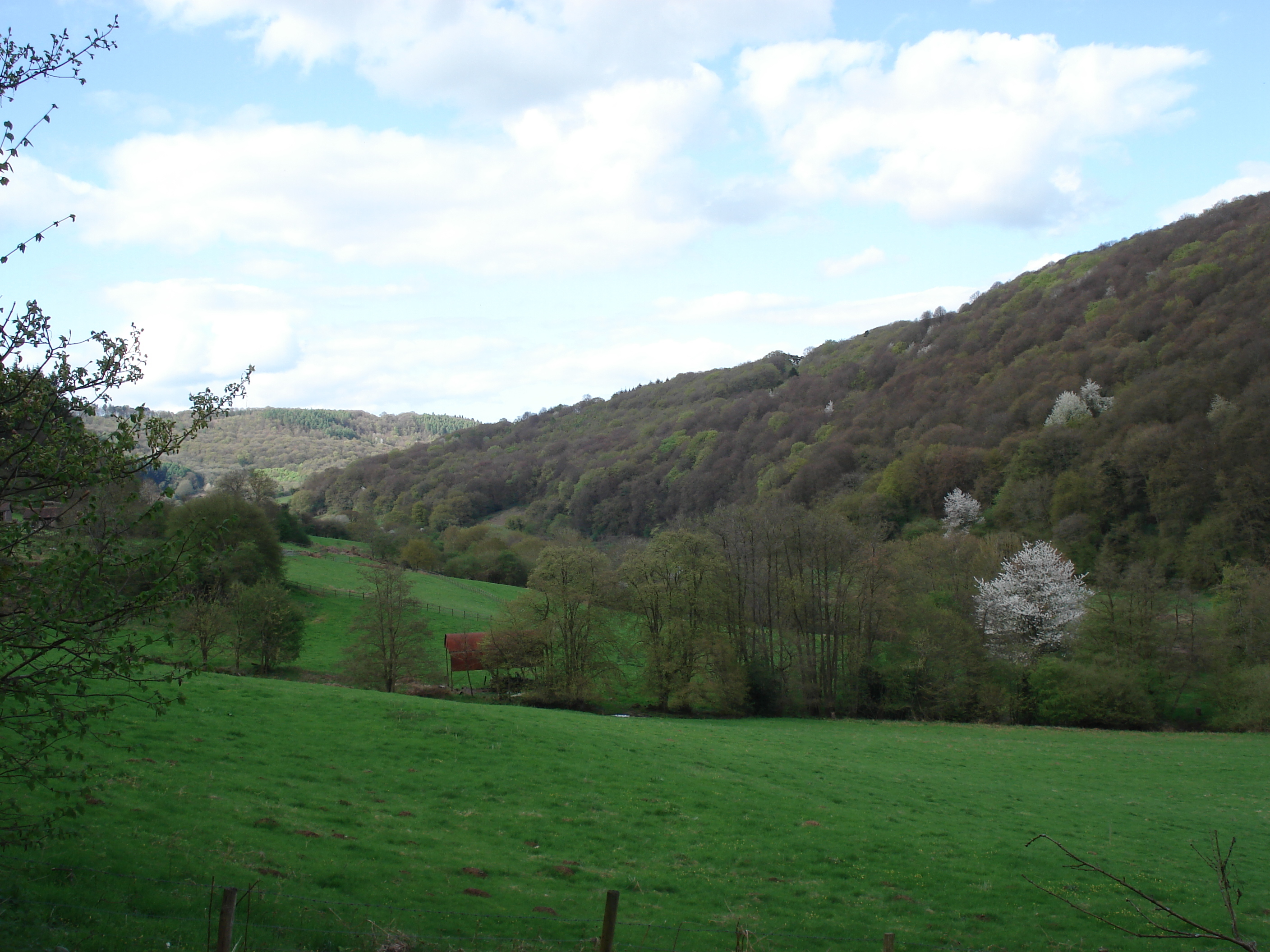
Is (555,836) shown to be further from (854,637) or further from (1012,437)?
(1012,437)

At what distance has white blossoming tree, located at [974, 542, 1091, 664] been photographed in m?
50.7

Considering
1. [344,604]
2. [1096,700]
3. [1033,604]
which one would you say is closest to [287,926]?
→ [1096,700]

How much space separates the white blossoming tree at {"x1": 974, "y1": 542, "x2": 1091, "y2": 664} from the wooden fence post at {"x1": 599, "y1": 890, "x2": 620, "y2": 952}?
159ft

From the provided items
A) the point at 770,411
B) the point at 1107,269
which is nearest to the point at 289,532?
the point at 770,411

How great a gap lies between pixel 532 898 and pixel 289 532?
82.7 meters

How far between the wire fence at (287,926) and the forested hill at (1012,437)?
64.7 meters

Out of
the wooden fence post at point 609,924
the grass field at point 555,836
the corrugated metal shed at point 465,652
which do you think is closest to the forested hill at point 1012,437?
the grass field at point 555,836

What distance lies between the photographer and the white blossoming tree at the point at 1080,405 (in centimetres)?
8481

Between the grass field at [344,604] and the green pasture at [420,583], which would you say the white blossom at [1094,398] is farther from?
the grass field at [344,604]

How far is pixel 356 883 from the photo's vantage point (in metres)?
11.9

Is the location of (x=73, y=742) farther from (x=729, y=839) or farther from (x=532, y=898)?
(x=729, y=839)

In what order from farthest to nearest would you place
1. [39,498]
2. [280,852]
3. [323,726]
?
1. [323,726]
2. [280,852]
3. [39,498]

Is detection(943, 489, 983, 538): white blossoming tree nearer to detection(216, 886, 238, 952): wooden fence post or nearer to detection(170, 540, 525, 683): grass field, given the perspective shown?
detection(170, 540, 525, 683): grass field

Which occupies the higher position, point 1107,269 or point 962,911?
point 1107,269
